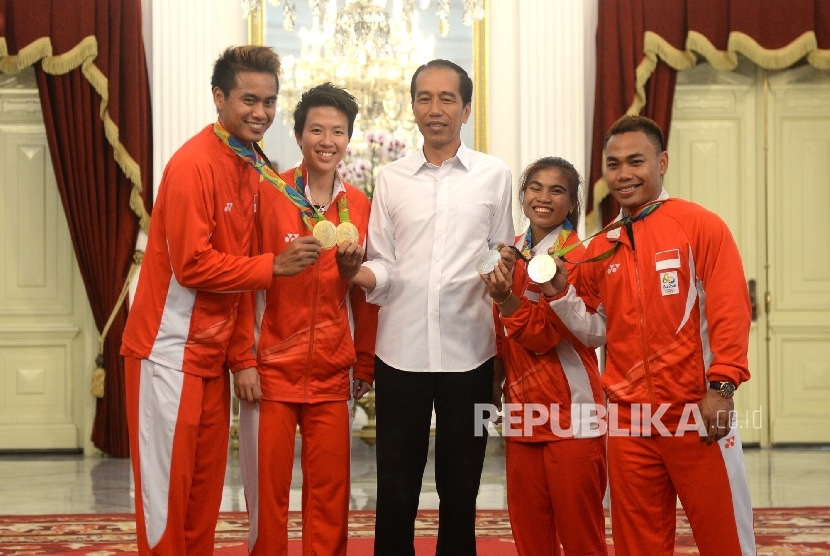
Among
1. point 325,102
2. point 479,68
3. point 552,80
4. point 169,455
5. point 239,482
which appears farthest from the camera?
point 479,68

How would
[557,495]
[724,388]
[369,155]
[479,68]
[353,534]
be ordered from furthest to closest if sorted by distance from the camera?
[479,68] → [369,155] → [353,534] → [557,495] → [724,388]

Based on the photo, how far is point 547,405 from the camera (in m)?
2.89

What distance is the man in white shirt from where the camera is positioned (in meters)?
2.89

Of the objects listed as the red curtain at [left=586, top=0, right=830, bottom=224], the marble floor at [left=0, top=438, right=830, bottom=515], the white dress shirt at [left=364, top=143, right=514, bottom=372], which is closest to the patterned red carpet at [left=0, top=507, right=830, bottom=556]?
the marble floor at [left=0, top=438, right=830, bottom=515]

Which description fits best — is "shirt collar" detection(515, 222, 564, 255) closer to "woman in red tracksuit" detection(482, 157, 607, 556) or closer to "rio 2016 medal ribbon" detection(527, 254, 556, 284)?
"woman in red tracksuit" detection(482, 157, 607, 556)

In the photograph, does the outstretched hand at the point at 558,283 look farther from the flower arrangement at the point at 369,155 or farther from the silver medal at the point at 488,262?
the flower arrangement at the point at 369,155

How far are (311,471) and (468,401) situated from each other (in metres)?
0.50

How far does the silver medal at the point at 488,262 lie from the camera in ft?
8.96

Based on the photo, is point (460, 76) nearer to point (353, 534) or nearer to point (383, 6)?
point (353, 534)

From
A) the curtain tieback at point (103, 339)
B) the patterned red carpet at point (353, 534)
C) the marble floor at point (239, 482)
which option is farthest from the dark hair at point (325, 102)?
the curtain tieback at point (103, 339)

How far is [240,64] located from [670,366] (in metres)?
1.47

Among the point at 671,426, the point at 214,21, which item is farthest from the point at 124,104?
the point at 671,426

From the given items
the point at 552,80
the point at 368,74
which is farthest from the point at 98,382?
the point at 552,80

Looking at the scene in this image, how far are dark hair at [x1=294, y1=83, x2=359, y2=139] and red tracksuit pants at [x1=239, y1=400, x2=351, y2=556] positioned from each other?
0.88m
